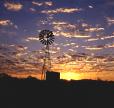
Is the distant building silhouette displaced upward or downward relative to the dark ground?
upward

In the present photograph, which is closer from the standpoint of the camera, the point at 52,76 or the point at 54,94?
the point at 54,94

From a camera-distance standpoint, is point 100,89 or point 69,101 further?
point 100,89

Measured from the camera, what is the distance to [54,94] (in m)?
45.9

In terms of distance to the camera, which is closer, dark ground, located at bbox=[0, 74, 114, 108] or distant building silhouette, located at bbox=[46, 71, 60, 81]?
dark ground, located at bbox=[0, 74, 114, 108]

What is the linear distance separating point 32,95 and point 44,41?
62.9 feet

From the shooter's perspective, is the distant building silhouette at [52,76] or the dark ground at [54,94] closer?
the dark ground at [54,94]

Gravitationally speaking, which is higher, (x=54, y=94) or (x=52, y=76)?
(x=52, y=76)

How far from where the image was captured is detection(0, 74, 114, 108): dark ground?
44.3 meters

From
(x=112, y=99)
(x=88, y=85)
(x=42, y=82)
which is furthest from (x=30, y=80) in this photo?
(x=112, y=99)

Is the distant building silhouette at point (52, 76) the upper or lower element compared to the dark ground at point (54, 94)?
upper

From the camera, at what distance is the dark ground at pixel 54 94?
145 feet

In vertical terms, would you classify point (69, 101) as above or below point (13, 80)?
below

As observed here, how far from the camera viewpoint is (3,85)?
4706 centimetres

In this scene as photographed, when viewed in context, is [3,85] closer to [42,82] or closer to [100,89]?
[42,82]
